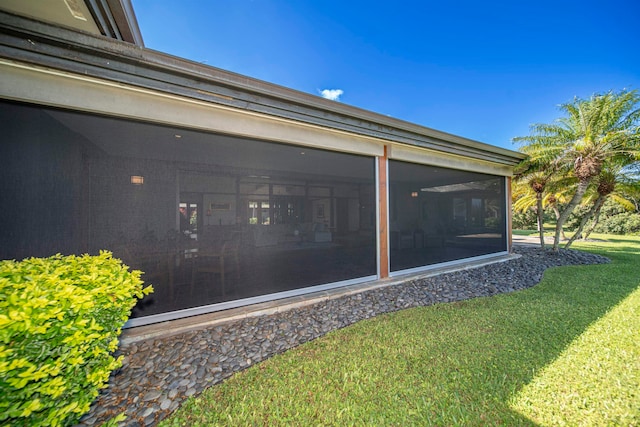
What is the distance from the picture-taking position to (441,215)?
707 cm

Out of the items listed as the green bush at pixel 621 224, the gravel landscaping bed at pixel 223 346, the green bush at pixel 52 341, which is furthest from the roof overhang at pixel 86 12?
the green bush at pixel 621 224

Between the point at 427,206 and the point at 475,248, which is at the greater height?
the point at 427,206

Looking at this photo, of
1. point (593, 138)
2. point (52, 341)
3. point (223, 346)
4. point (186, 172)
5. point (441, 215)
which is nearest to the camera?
point (52, 341)

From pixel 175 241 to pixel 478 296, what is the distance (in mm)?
5761

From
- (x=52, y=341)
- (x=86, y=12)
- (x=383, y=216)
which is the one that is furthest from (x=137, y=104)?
(x=383, y=216)

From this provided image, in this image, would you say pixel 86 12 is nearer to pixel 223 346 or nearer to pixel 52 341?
pixel 52 341

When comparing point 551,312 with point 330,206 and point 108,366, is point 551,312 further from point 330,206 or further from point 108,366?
point 108,366

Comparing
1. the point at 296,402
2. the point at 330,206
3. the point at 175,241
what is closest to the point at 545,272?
the point at 330,206

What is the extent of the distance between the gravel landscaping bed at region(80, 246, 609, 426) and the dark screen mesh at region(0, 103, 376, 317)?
72 cm

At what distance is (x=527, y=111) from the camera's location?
539 inches

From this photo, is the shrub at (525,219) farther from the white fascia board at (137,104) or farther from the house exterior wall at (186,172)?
the white fascia board at (137,104)

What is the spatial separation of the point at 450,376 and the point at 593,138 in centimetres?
1016

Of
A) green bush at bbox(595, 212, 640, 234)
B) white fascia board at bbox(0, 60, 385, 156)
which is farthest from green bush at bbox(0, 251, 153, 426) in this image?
green bush at bbox(595, 212, 640, 234)

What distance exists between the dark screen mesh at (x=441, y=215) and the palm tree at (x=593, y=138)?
1989 millimetres
